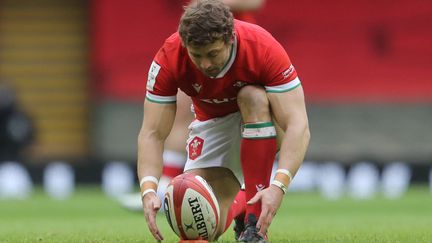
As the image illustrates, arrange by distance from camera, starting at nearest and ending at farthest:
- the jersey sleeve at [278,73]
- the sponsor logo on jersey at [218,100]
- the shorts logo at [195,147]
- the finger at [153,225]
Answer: the finger at [153,225] < the jersey sleeve at [278,73] < the sponsor logo on jersey at [218,100] < the shorts logo at [195,147]

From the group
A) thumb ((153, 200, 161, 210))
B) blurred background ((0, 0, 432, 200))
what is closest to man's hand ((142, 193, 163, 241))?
thumb ((153, 200, 161, 210))

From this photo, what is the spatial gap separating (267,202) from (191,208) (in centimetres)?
34

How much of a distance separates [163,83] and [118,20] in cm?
920

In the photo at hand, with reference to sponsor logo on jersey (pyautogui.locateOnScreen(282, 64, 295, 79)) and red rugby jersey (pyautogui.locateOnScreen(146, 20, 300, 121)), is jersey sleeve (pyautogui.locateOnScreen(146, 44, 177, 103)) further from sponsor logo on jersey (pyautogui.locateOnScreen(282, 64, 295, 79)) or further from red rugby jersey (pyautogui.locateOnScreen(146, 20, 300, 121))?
sponsor logo on jersey (pyautogui.locateOnScreen(282, 64, 295, 79))

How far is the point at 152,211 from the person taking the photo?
196 inches

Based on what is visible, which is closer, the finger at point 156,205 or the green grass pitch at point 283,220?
the finger at point 156,205

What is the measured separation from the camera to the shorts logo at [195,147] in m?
5.81

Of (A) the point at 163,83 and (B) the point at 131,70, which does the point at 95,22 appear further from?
(A) the point at 163,83

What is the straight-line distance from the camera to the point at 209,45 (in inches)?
191

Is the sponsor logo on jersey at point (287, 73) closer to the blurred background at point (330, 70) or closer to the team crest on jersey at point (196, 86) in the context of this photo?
the team crest on jersey at point (196, 86)

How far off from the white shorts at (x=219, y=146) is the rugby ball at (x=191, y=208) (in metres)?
0.65

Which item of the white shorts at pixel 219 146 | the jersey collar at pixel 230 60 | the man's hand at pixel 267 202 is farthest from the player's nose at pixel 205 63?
the white shorts at pixel 219 146

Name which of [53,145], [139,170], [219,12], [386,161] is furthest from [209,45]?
[53,145]

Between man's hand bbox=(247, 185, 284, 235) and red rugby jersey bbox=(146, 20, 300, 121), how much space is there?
1.54 feet
